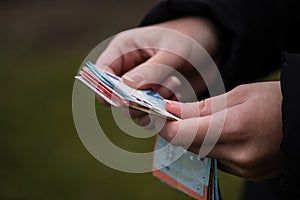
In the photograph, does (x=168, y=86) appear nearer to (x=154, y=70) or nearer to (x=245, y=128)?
(x=154, y=70)

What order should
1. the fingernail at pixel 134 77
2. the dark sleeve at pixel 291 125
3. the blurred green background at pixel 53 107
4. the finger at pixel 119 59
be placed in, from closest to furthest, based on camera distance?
the dark sleeve at pixel 291 125 < the fingernail at pixel 134 77 < the finger at pixel 119 59 < the blurred green background at pixel 53 107

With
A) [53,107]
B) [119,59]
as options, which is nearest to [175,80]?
[119,59]

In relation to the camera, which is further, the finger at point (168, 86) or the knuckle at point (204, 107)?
the finger at point (168, 86)

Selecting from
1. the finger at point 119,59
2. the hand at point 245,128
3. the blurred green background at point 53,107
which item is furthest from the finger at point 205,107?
the blurred green background at point 53,107

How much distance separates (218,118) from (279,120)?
82 millimetres

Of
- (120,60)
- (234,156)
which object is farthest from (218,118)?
(120,60)

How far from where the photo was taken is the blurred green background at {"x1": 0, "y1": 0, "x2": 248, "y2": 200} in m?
1.87

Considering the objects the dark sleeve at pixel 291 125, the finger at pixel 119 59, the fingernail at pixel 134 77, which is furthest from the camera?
the finger at pixel 119 59

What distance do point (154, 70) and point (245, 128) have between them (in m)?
0.25

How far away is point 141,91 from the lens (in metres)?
0.80

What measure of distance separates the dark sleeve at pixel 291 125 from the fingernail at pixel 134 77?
0.27 metres

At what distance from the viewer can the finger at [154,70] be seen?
0.81m

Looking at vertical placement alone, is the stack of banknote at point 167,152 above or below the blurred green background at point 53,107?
above

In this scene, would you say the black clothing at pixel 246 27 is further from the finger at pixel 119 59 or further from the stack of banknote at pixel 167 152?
the stack of banknote at pixel 167 152
